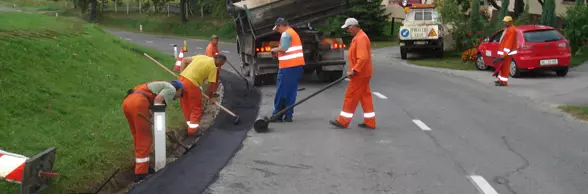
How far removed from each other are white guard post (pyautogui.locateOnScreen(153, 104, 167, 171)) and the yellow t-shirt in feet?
7.36

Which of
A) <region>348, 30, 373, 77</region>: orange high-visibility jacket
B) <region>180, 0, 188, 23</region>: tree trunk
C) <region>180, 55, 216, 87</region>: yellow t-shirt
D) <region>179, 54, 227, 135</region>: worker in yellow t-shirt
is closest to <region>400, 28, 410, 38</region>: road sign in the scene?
<region>348, 30, 373, 77</region>: orange high-visibility jacket

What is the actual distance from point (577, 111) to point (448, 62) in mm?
13146

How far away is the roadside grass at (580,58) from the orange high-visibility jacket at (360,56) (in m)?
13.3

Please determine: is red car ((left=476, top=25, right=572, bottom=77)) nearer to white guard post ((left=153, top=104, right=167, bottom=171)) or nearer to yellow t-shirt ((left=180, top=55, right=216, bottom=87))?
yellow t-shirt ((left=180, top=55, right=216, bottom=87))

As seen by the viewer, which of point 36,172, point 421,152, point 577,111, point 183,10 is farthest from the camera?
point 183,10

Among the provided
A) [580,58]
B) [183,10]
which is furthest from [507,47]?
[183,10]

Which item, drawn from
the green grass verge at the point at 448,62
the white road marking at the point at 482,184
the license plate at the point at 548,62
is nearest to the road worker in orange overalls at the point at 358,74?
the white road marking at the point at 482,184

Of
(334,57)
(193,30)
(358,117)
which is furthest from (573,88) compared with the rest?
Answer: (193,30)

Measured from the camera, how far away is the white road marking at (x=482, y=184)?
646 cm

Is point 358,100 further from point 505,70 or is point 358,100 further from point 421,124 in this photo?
point 505,70

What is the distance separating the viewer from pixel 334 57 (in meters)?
16.3

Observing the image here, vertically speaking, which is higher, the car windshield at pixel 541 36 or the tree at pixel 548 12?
the tree at pixel 548 12

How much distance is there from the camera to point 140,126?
756cm

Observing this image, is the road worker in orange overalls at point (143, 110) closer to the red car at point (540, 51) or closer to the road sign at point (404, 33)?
the red car at point (540, 51)
